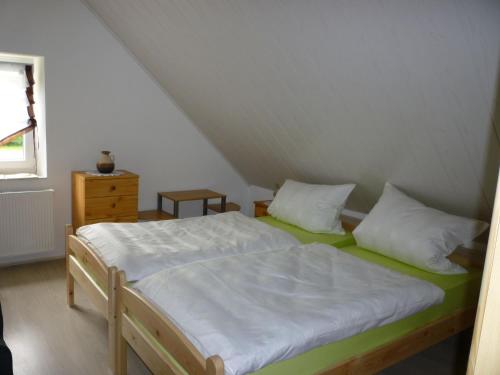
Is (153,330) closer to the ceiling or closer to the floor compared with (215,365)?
closer to the floor

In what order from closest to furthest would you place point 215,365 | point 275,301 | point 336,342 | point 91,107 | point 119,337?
point 215,365 → point 336,342 → point 275,301 → point 119,337 → point 91,107

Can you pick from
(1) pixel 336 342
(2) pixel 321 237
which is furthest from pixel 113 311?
(2) pixel 321 237

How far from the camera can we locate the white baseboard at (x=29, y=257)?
3553 millimetres

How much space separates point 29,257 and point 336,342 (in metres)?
2.94

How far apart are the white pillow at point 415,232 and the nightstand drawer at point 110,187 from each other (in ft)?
6.27

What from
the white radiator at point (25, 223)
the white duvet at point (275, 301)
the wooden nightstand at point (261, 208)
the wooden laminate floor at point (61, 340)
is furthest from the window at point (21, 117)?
the white duvet at point (275, 301)

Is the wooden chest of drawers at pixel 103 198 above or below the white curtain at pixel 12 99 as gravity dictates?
below

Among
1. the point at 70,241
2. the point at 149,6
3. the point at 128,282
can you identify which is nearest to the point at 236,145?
the point at 149,6

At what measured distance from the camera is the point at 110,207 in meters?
3.56

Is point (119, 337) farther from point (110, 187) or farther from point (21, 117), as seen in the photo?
point (21, 117)

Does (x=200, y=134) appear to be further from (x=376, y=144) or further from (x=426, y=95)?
(x=426, y=95)

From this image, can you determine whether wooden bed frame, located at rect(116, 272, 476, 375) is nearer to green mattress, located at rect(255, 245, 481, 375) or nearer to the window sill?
green mattress, located at rect(255, 245, 481, 375)

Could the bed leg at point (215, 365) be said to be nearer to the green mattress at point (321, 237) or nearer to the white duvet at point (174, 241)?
the white duvet at point (174, 241)

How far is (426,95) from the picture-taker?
213 cm
